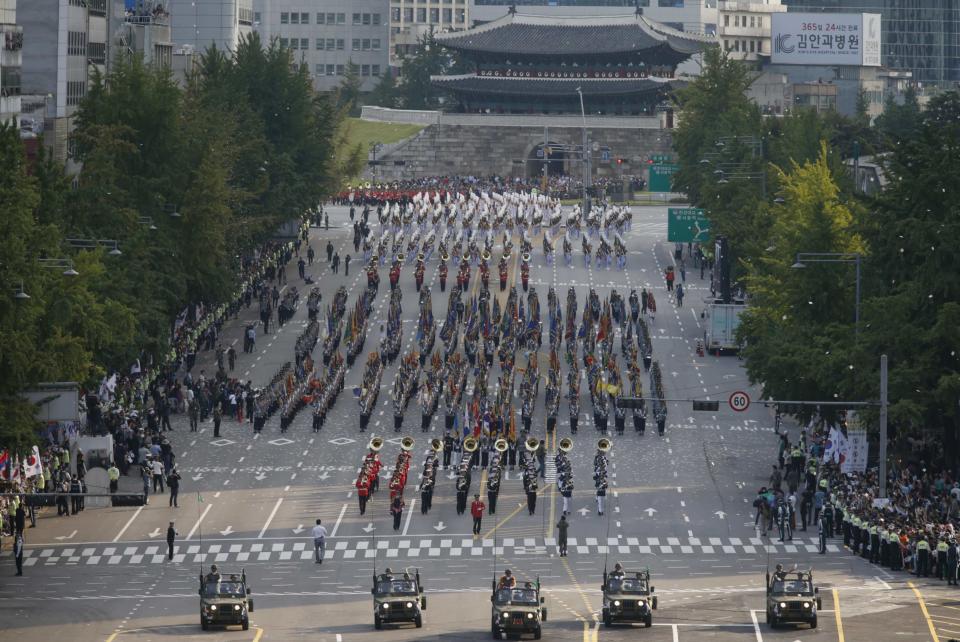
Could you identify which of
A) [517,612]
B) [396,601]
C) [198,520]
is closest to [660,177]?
[198,520]

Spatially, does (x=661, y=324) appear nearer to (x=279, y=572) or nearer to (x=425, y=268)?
(x=425, y=268)

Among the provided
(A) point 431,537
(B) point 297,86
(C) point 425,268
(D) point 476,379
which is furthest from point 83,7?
(A) point 431,537

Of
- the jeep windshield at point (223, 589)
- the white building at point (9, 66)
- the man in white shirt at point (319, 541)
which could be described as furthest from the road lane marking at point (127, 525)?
the white building at point (9, 66)

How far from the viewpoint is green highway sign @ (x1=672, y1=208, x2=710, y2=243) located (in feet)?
411

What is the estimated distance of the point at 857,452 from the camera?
73.2 metres

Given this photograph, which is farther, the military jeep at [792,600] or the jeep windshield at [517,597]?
the military jeep at [792,600]

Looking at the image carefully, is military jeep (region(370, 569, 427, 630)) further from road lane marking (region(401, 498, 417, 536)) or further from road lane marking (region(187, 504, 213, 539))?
road lane marking (region(187, 504, 213, 539))

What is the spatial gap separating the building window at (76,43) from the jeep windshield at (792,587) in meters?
75.3

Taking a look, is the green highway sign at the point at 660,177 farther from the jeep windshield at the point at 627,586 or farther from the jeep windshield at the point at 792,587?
the jeep windshield at the point at 792,587

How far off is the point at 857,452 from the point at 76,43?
63.2 m

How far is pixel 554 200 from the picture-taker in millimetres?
140000

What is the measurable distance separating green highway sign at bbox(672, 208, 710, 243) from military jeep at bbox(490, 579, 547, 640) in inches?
2851

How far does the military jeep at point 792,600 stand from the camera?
54.2 m

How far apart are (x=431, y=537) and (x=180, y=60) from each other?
94.3 metres
